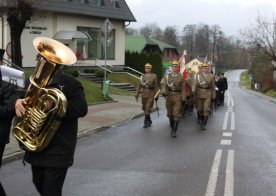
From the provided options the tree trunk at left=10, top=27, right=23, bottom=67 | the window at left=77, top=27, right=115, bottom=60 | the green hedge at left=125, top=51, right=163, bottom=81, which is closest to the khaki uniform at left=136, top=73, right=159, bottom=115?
the tree trunk at left=10, top=27, right=23, bottom=67

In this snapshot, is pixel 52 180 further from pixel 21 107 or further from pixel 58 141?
pixel 21 107

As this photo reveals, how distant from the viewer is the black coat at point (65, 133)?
459 centimetres

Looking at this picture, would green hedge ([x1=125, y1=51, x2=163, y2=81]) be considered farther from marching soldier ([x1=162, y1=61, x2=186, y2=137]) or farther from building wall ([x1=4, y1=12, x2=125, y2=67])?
marching soldier ([x1=162, y1=61, x2=186, y2=137])

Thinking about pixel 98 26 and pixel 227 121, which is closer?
pixel 227 121

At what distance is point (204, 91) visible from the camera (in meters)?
14.9

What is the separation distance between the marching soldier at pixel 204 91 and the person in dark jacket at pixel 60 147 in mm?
10378

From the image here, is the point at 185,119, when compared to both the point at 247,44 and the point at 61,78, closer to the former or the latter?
the point at 61,78

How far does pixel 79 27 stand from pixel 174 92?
2544 cm

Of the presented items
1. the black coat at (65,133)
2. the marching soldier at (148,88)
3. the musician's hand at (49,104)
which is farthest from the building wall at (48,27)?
the musician's hand at (49,104)

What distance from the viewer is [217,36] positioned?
150625mm

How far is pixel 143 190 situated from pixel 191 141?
5256 millimetres

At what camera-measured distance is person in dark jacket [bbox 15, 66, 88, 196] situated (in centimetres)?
457

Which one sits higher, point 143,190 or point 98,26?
point 98,26

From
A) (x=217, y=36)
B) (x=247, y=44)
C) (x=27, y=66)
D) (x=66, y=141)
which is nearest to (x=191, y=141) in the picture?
(x=66, y=141)
